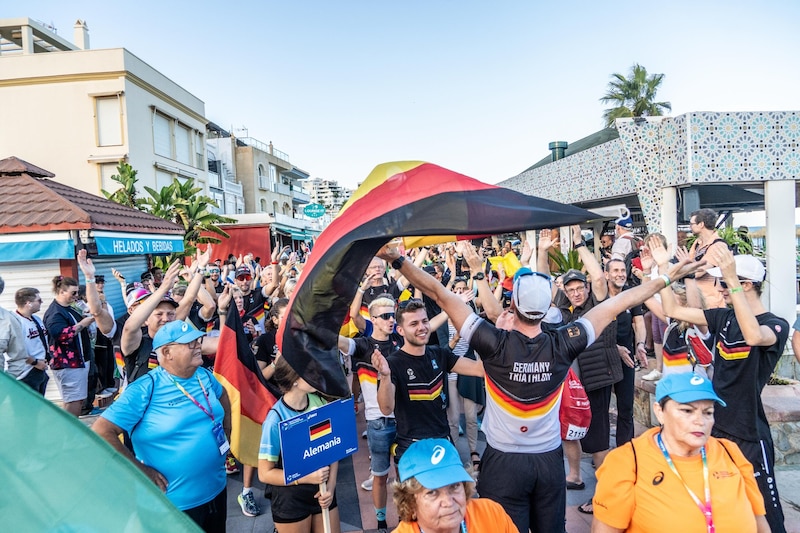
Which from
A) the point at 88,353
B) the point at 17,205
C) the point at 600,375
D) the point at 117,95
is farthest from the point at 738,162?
the point at 117,95

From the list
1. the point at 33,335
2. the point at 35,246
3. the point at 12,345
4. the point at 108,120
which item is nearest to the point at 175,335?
the point at 12,345

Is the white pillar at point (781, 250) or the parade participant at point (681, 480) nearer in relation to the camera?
the parade participant at point (681, 480)

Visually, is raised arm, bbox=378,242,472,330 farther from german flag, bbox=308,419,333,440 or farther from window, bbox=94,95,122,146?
window, bbox=94,95,122,146

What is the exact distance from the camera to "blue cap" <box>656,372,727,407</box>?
2271 millimetres

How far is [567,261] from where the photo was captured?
396 inches

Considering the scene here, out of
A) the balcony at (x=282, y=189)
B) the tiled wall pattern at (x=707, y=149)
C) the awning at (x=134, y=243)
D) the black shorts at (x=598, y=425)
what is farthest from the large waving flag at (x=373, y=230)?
the balcony at (x=282, y=189)

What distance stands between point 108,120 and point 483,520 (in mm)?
27800

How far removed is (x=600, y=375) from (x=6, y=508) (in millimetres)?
4604

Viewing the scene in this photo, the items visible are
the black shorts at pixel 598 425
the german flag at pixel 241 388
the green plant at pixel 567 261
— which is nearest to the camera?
the german flag at pixel 241 388

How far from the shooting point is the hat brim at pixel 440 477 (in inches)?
80.8

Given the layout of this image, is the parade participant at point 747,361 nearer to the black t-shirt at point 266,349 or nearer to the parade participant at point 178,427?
the parade participant at point 178,427

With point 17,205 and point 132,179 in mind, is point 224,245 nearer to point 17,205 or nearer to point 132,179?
point 132,179

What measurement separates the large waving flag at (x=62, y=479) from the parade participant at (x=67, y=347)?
6.23 meters

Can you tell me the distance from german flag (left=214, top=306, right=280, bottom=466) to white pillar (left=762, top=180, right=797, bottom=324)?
738 cm
